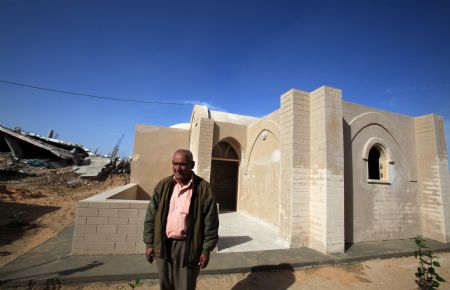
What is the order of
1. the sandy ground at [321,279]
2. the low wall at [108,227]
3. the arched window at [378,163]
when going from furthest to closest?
the arched window at [378,163] < the low wall at [108,227] < the sandy ground at [321,279]

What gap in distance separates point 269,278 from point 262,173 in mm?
4853

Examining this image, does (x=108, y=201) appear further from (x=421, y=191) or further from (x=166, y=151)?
(x=421, y=191)

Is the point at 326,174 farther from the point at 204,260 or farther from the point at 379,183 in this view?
the point at 204,260

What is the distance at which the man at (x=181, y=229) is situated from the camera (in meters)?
2.49

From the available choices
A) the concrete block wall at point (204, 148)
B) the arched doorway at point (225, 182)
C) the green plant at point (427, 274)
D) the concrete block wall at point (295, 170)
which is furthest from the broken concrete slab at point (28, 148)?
the green plant at point (427, 274)

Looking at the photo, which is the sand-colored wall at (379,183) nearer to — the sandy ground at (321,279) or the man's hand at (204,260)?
the sandy ground at (321,279)

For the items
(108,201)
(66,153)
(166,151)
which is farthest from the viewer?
(66,153)

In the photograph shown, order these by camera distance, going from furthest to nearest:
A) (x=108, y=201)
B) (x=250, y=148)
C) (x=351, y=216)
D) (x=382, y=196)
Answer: (x=250, y=148) → (x=382, y=196) → (x=351, y=216) → (x=108, y=201)

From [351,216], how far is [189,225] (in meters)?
5.73

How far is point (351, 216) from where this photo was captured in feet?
21.2

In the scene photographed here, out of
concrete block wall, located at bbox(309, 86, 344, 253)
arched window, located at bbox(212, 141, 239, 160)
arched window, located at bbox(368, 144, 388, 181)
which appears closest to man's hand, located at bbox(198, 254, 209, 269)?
concrete block wall, located at bbox(309, 86, 344, 253)

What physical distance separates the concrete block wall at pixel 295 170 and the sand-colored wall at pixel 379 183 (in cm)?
136

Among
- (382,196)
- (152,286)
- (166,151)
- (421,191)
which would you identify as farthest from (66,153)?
(421,191)

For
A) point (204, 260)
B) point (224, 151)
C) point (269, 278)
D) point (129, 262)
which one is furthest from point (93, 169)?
point (204, 260)
